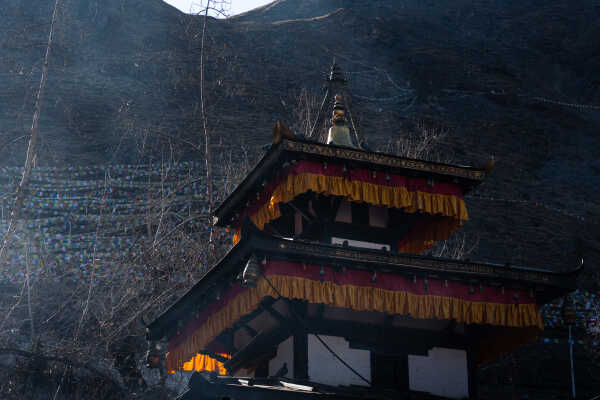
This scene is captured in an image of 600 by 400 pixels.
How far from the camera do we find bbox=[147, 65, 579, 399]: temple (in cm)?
958

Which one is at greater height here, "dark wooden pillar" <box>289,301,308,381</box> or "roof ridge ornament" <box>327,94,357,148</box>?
"roof ridge ornament" <box>327,94,357,148</box>

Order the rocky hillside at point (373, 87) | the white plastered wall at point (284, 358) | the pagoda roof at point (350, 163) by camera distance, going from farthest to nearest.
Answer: the rocky hillside at point (373, 87) → the pagoda roof at point (350, 163) → the white plastered wall at point (284, 358)

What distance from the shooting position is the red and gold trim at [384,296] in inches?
373

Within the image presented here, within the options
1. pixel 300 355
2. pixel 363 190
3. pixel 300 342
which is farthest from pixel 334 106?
pixel 300 355

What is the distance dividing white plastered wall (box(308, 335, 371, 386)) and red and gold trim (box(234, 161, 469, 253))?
240cm

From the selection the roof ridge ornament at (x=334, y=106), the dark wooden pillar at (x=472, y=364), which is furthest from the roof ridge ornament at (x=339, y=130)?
the dark wooden pillar at (x=472, y=364)

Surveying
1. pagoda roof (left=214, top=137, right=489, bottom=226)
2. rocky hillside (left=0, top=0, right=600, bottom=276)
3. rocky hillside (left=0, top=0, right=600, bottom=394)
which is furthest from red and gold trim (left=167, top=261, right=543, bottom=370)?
rocky hillside (left=0, top=0, right=600, bottom=394)

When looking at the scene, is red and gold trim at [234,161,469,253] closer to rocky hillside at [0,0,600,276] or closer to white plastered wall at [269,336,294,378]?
white plastered wall at [269,336,294,378]

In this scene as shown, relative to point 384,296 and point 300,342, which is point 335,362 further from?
point 384,296

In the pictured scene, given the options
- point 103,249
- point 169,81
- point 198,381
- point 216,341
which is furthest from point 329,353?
point 169,81

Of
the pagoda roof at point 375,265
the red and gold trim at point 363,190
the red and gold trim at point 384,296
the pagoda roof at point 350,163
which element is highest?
the pagoda roof at point 350,163

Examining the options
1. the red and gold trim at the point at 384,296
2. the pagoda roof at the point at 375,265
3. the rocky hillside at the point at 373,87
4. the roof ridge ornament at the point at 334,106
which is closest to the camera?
the pagoda roof at the point at 375,265

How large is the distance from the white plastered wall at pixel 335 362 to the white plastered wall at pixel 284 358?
1.31 feet

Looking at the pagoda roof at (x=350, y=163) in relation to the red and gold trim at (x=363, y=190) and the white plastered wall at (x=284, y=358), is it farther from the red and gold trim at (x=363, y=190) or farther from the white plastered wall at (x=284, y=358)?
the white plastered wall at (x=284, y=358)
